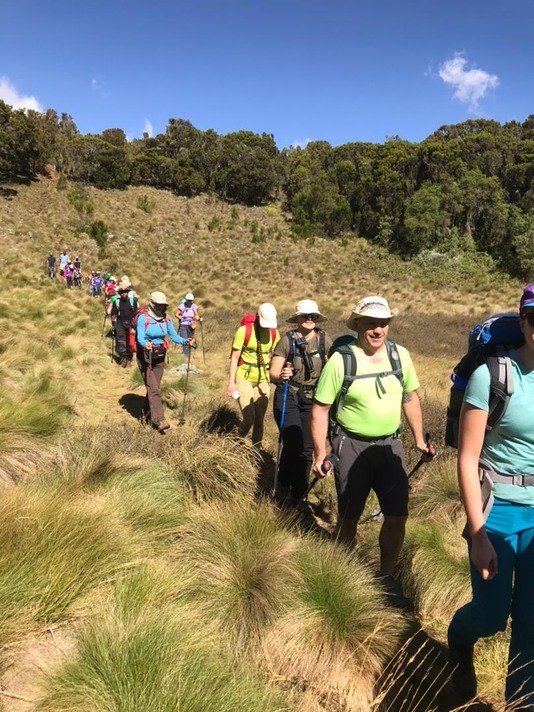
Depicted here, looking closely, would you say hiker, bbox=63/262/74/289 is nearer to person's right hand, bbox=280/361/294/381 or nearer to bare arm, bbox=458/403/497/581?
person's right hand, bbox=280/361/294/381

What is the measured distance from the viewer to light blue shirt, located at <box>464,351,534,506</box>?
2111mm

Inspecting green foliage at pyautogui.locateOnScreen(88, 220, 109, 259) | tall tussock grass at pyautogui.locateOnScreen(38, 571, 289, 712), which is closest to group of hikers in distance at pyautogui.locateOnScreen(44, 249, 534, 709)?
tall tussock grass at pyautogui.locateOnScreen(38, 571, 289, 712)

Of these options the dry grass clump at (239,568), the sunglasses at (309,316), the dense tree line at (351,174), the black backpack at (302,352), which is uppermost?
the dense tree line at (351,174)

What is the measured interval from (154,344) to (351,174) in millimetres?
42313

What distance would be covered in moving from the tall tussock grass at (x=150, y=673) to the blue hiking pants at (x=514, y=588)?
39.6 inches

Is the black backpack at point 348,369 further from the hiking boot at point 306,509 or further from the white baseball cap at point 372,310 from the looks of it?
the hiking boot at point 306,509

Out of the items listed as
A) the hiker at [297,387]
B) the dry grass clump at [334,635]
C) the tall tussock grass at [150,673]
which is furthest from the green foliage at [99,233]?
the tall tussock grass at [150,673]

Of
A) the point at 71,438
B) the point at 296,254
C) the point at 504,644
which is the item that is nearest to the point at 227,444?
the point at 71,438

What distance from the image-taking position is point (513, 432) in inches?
85.9

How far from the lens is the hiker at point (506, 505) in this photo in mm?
2100

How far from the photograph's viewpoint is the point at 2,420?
480 cm

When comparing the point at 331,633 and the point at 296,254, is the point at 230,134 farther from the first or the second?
the point at 331,633

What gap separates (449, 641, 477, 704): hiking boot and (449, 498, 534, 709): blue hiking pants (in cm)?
28

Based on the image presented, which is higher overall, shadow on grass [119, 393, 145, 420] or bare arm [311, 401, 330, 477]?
bare arm [311, 401, 330, 477]
